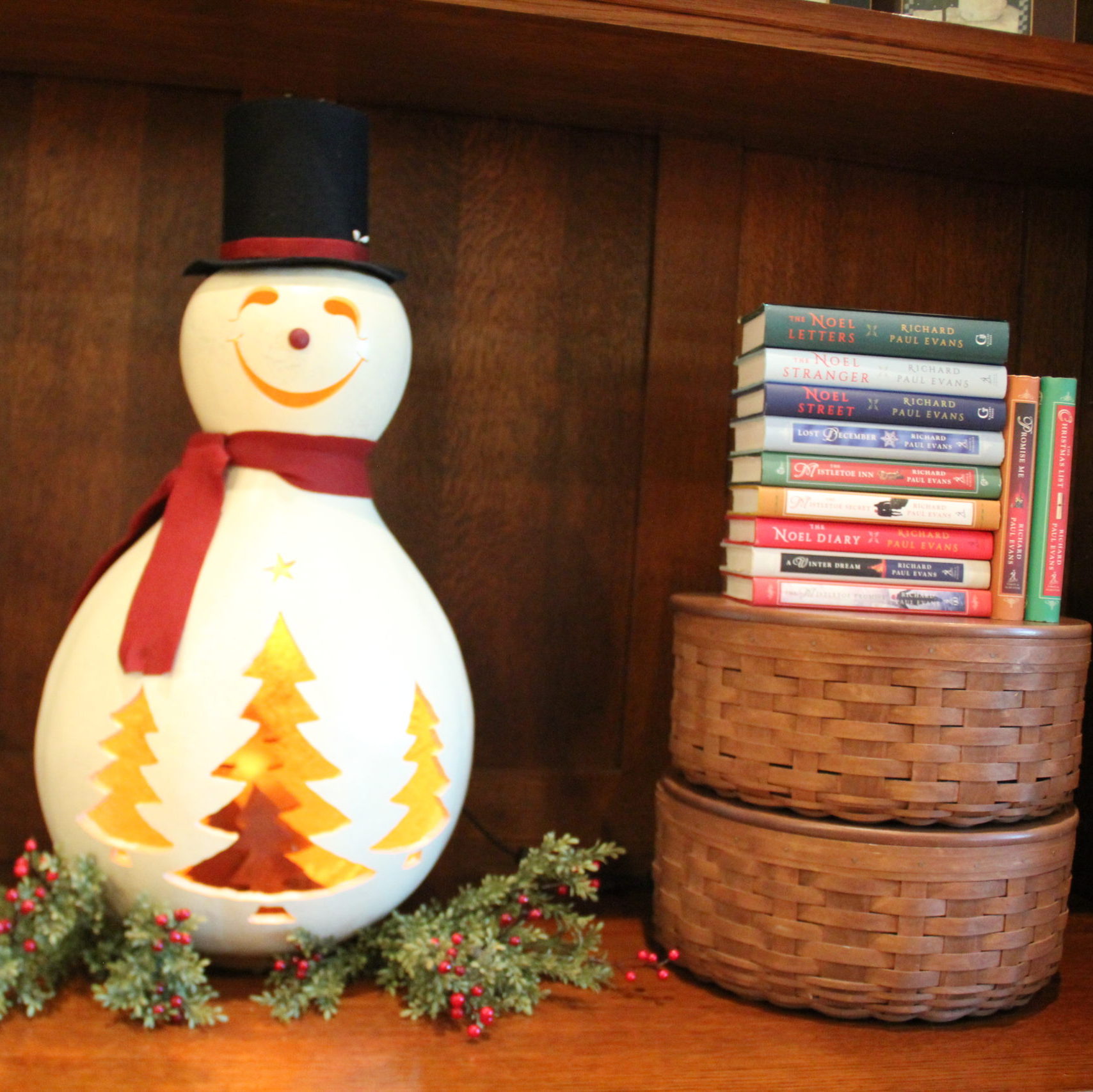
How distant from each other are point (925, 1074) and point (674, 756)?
32 centimetres

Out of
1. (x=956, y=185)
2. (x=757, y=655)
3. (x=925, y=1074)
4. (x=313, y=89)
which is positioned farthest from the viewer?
(x=956, y=185)

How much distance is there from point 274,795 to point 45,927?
0.60ft

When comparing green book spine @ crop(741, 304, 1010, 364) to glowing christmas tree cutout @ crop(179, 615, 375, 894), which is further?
green book spine @ crop(741, 304, 1010, 364)

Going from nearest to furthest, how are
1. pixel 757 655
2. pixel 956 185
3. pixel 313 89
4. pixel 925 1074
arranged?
pixel 925 1074, pixel 757 655, pixel 313 89, pixel 956 185

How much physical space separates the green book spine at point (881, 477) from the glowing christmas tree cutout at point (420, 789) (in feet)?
1.16

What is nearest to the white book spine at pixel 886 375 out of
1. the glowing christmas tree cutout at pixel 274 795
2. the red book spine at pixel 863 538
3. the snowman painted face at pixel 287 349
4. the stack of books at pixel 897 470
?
the stack of books at pixel 897 470

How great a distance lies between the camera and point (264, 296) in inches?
33.5

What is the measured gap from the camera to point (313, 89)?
107 centimetres

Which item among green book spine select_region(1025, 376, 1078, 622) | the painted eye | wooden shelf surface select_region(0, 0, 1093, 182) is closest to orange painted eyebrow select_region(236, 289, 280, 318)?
the painted eye

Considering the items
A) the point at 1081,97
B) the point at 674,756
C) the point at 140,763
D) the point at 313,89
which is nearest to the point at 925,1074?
the point at 674,756

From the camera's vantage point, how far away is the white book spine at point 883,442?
95 centimetres

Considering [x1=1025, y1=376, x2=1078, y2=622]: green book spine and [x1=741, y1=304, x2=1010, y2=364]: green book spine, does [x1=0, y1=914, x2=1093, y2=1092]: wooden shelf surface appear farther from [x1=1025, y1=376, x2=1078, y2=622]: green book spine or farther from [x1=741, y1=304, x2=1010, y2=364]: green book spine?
[x1=741, y1=304, x2=1010, y2=364]: green book spine

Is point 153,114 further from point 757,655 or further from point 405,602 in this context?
point 757,655

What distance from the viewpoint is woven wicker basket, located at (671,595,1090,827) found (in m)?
0.85
